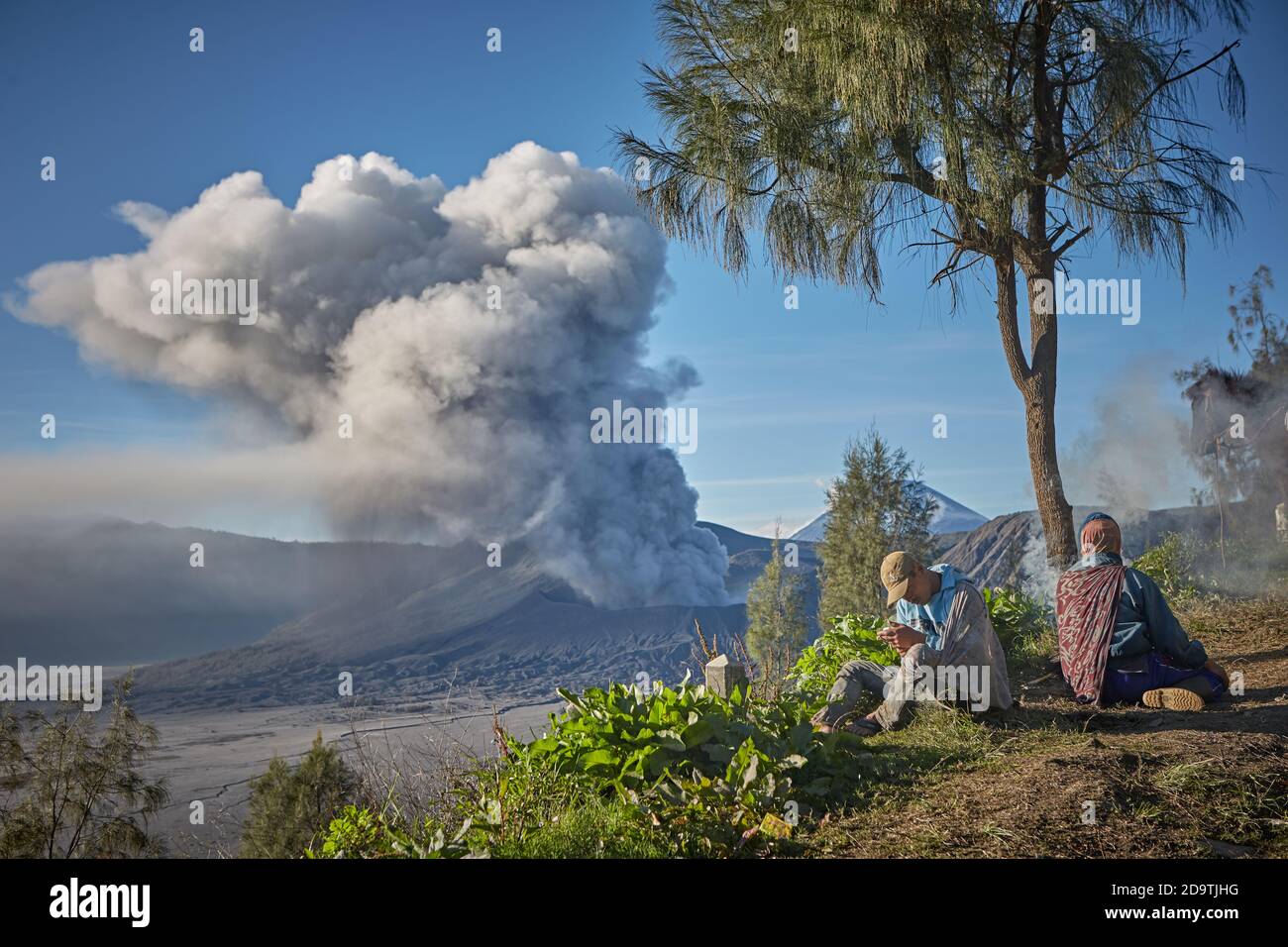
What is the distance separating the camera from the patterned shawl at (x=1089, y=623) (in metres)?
5.20

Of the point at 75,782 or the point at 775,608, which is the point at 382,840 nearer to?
the point at 75,782

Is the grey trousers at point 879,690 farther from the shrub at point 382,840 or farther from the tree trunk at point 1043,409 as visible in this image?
the tree trunk at point 1043,409

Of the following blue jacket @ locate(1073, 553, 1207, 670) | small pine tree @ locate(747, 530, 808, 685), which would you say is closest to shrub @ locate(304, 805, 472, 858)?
blue jacket @ locate(1073, 553, 1207, 670)

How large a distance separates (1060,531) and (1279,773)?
4.84 m

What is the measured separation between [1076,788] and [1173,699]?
2.08m

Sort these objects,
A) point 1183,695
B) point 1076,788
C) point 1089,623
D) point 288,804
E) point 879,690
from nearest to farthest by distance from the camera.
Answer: point 1076,788 → point 1183,695 → point 879,690 → point 1089,623 → point 288,804

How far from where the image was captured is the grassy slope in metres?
3.04

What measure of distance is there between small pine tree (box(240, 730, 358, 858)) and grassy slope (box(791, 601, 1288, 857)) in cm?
2363

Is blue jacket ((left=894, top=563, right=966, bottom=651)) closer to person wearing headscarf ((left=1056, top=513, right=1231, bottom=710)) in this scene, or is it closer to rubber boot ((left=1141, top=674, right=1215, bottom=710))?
person wearing headscarf ((left=1056, top=513, right=1231, bottom=710))

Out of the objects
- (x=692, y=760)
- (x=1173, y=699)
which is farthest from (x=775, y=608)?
(x=692, y=760)

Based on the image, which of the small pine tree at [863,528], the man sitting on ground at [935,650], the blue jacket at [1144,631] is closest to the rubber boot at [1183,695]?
the blue jacket at [1144,631]

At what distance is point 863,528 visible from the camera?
21.4 metres
